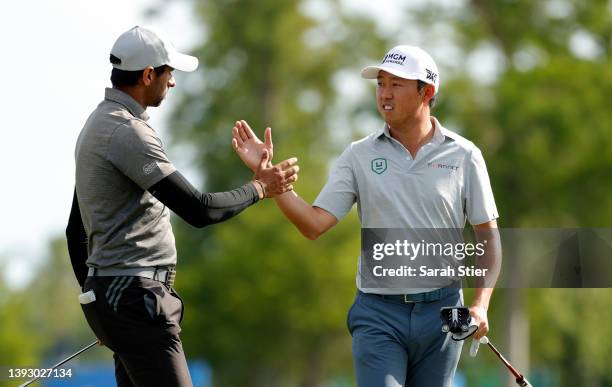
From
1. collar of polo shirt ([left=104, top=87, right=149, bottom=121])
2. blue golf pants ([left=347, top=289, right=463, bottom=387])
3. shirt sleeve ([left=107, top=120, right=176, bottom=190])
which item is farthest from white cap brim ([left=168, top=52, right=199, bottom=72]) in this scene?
blue golf pants ([left=347, top=289, right=463, bottom=387])

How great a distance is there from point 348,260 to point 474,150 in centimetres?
3334

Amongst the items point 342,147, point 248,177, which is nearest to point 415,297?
point 248,177

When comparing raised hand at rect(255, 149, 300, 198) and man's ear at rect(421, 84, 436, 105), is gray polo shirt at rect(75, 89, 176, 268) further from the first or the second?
man's ear at rect(421, 84, 436, 105)

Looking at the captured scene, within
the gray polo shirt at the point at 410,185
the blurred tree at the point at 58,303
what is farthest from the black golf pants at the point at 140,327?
the blurred tree at the point at 58,303

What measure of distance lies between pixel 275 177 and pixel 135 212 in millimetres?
894

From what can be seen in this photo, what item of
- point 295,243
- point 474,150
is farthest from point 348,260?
point 474,150

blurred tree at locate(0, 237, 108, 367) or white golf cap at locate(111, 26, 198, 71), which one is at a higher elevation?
white golf cap at locate(111, 26, 198, 71)

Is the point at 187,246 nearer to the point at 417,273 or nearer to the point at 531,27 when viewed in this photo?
the point at 531,27

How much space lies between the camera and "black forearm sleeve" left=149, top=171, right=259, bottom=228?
5914 mm

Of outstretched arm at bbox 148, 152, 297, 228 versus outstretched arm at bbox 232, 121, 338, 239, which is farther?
outstretched arm at bbox 232, 121, 338, 239

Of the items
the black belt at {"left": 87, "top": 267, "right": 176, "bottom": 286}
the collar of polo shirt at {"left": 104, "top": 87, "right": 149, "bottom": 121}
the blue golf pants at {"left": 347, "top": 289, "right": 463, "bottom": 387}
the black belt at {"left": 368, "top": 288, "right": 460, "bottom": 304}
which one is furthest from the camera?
the black belt at {"left": 368, "top": 288, "right": 460, "bottom": 304}

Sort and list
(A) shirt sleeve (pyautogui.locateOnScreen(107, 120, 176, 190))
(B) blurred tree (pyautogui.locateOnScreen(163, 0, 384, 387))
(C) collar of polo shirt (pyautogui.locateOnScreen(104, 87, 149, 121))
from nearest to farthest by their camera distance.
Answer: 1. (A) shirt sleeve (pyautogui.locateOnScreen(107, 120, 176, 190))
2. (C) collar of polo shirt (pyautogui.locateOnScreen(104, 87, 149, 121))
3. (B) blurred tree (pyautogui.locateOnScreen(163, 0, 384, 387))

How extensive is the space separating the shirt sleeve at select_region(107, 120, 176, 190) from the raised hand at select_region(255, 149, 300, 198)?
750mm

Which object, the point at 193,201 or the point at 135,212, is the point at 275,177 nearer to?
the point at 193,201
